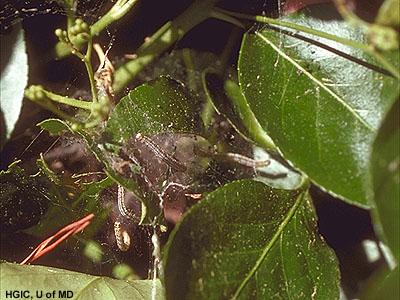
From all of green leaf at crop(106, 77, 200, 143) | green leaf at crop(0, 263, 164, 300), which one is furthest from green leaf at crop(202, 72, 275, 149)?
green leaf at crop(0, 263, 164, 300)

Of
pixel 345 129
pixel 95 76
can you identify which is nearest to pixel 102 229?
pixel 95 76

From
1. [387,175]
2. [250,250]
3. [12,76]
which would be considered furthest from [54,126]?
Answer: [387,175]

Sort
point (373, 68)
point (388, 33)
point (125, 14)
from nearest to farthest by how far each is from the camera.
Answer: point (388, 33) < point (373, 68) < point (125, 14)

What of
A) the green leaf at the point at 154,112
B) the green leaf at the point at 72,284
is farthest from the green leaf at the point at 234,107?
the green leaf at the point at 72,284

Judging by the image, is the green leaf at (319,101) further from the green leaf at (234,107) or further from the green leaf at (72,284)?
the green leaf at (72,284)

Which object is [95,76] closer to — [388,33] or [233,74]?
[233,74]
